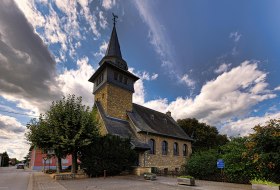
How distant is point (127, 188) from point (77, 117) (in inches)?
341

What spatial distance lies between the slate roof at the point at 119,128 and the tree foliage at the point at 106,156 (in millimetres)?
2467

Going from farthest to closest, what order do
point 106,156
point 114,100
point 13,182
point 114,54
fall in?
point 114,54 < point 114,100 < point 106,156 < point 13,182

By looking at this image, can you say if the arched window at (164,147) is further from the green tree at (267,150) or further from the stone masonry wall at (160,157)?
the green tree at (267,150)

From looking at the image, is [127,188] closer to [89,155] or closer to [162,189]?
[162,189]

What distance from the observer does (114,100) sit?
26281 millimetres

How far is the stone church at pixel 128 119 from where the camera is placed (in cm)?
2406

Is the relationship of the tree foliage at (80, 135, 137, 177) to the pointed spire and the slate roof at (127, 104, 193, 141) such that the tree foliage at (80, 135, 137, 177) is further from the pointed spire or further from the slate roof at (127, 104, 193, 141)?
the pointed spire

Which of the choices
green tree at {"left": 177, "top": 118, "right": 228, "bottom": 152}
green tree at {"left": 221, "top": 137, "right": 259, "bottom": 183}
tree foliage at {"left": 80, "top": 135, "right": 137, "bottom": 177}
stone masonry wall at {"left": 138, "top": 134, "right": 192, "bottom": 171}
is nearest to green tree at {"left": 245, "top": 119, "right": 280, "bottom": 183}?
green tree at {"left": 221, "top": 137, "right": 259, "bottom": 183}

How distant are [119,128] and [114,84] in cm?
558

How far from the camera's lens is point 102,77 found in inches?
1080

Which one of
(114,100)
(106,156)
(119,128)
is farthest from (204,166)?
(114,100)

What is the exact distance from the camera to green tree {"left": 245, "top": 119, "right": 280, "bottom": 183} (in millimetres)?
11391

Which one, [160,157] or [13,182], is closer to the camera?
[13,182]

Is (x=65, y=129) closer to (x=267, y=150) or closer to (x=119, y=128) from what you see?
(x=119, y=128)
